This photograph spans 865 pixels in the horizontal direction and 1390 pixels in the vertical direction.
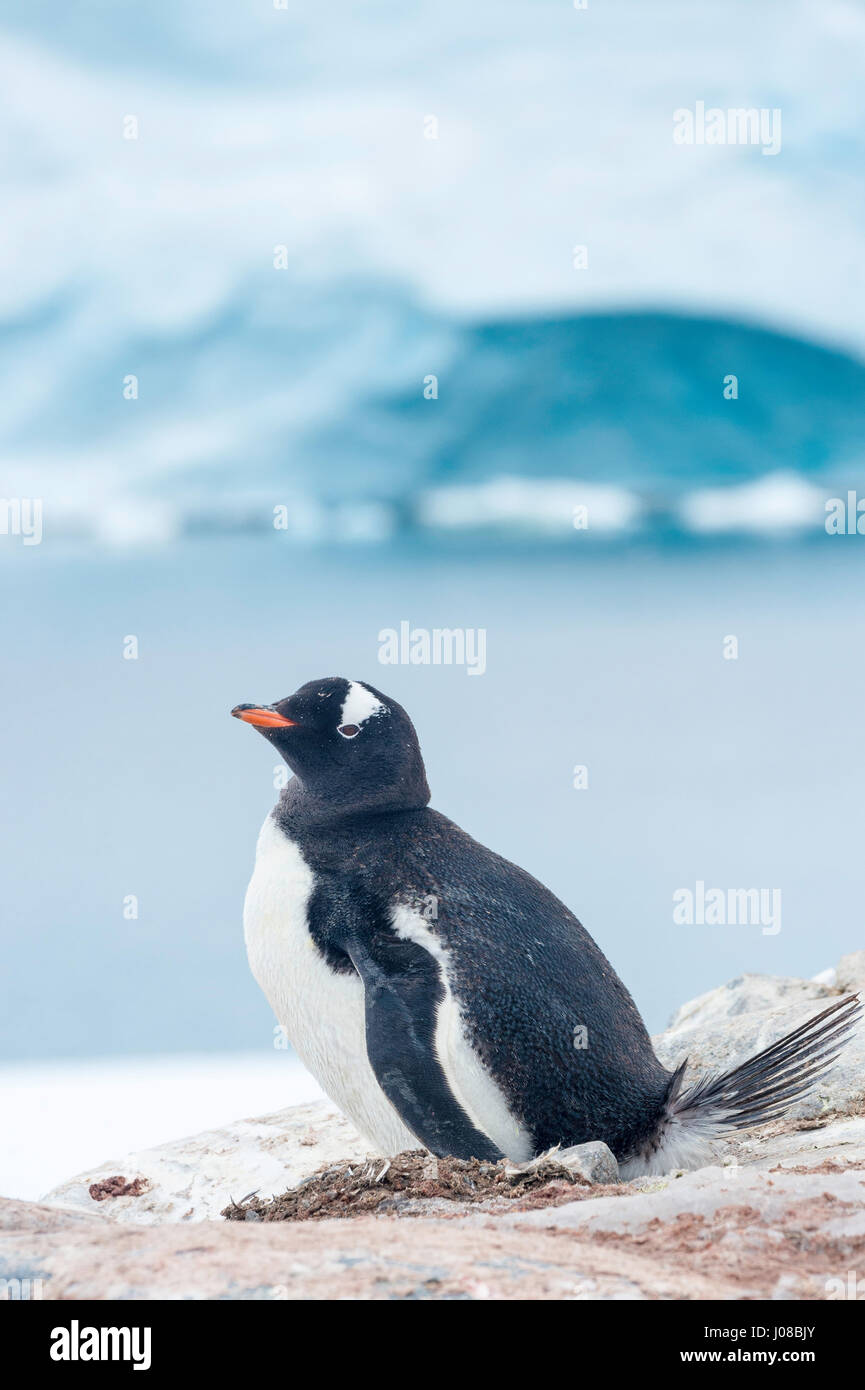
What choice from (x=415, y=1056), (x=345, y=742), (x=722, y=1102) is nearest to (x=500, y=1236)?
(x=415, y=1056)

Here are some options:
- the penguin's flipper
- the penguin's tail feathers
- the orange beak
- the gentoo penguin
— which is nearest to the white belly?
the gentoo penguin

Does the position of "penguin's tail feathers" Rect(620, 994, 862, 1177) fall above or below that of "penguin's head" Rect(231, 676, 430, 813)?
below

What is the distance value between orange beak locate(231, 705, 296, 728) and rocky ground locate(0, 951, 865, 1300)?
94 cm

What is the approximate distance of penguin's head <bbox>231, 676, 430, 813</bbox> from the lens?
2.89 meters

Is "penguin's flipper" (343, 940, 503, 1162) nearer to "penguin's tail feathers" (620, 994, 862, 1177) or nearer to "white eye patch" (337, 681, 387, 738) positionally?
"penguin's tail feathers" (620, 994, 862, 1177)

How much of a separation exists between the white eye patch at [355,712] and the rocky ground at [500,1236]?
0.92 m

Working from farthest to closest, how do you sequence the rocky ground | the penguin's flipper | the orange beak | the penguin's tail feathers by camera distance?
the orange beak, the penguin's tail feathers, the penguin's flipper, the rocky ground

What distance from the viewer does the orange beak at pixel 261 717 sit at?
9.47 ft

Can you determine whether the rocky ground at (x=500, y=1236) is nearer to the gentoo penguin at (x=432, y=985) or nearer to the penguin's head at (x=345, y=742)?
the gentoo penguin at (x=432, y=985)

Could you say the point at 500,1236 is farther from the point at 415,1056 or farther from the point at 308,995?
the point at 308,995

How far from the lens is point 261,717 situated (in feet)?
9.48

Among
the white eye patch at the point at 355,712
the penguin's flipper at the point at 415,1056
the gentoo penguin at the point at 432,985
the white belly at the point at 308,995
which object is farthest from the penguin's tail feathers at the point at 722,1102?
the white eye patch at the point at 355,712
